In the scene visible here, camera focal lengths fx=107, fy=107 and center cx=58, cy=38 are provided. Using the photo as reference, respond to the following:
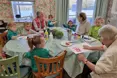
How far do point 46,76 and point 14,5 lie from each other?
9.99ft

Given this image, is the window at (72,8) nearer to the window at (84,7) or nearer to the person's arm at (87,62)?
the window at (84,7)

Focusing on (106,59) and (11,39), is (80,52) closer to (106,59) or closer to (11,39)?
(106,59)

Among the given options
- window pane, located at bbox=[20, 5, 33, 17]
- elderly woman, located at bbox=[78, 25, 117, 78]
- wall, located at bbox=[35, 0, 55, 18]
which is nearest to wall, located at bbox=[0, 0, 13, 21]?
window pane, located at bbox=[20, 5, 33, 17]

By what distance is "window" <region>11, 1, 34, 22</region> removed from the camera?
3.64 meters

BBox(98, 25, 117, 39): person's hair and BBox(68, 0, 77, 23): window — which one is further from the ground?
BBox(68, 0, 77, 23): window

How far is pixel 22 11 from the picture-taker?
12.5ft

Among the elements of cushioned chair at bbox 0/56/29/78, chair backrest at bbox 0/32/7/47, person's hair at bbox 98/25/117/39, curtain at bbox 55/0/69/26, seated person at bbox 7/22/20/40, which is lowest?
cushioned chair at bbox 0/56/29/78

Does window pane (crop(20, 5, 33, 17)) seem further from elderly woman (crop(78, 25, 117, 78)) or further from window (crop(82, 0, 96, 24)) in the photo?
elderly woman (crop(78, 25, 117, 78))

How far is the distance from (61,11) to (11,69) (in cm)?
274

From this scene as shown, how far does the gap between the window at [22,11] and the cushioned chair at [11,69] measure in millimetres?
2584

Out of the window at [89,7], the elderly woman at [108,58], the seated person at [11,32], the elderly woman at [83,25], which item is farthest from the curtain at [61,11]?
the elderly woman at [108,58]

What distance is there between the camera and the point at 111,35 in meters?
1.09

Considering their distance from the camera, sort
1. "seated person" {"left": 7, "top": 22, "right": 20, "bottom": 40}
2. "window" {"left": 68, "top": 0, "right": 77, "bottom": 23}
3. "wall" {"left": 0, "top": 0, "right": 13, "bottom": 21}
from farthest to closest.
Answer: "window" {"left": 68, "top": 0, "right": 77, "bottom": 23} < "wall" {"left": 0, "top": 0, "right": 13, "bottom": 21} < "seated person" {"left": 7, "top": 22, "right": 20, "bottom": 40}

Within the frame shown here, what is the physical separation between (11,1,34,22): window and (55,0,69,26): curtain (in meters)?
0.93
